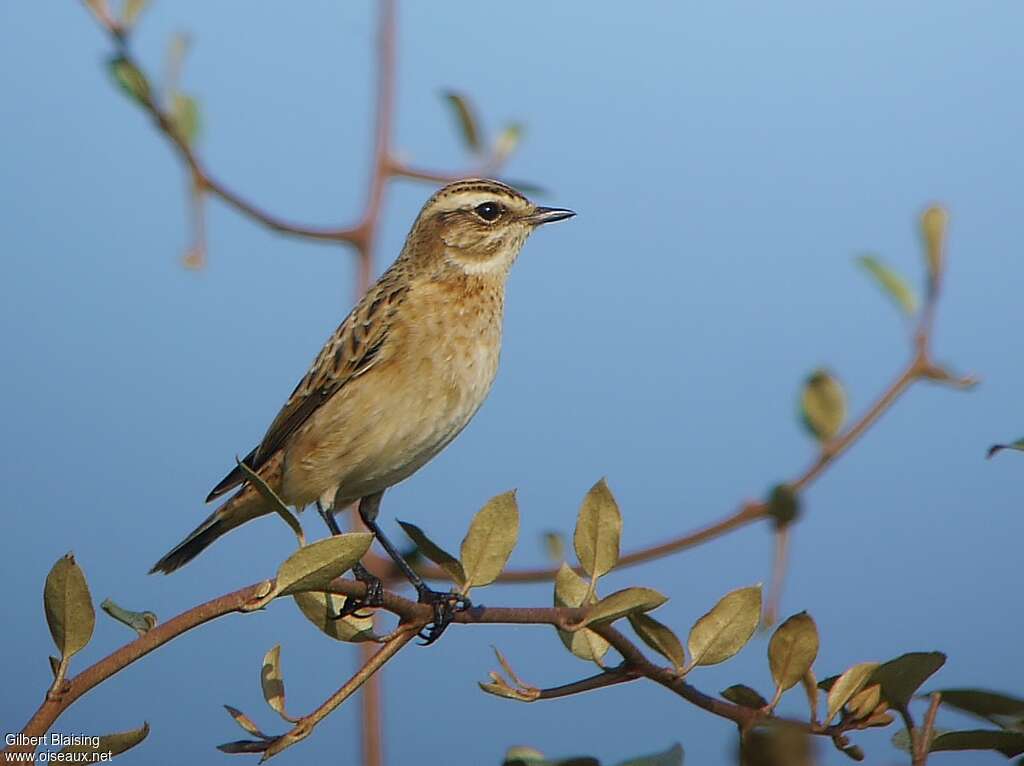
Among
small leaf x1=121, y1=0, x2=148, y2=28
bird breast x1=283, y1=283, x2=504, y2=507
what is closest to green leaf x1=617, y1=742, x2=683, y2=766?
small leaf x1=121, y1=0, x2=148, y2=28

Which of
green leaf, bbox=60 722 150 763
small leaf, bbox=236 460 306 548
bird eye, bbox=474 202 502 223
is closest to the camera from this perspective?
green leaf, bbox=60 722 150 763

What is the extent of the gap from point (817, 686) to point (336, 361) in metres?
2.29

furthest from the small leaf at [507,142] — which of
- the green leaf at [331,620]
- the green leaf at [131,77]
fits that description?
the green leaf at [331,620]

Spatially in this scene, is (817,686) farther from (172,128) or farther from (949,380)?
(172,128)

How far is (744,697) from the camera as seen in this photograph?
1325mm

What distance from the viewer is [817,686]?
1459 mm

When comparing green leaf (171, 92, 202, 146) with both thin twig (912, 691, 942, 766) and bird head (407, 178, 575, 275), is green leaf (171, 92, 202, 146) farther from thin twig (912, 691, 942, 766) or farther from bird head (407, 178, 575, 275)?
thin twig (912, 691, 942, 766)

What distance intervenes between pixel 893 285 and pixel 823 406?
12.4 inches

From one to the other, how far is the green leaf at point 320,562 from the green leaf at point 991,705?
2.03 feet

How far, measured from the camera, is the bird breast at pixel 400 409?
328 cm

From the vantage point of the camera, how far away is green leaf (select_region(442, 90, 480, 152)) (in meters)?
2.75

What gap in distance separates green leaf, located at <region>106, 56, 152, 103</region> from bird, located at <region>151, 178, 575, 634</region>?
41.7 inches

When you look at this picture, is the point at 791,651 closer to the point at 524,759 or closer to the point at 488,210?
the point at 524,759

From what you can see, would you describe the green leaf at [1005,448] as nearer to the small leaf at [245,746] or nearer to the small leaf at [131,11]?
the small leaf at [245,746]
